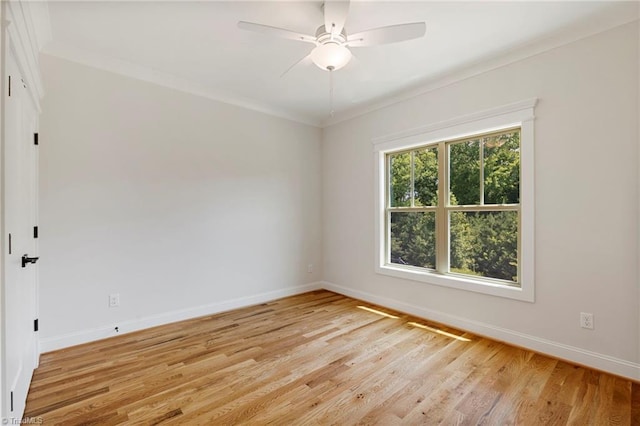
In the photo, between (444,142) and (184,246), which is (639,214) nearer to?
(444,142)

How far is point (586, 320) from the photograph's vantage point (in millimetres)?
2439

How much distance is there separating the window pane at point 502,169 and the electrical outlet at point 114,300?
3.86 metres

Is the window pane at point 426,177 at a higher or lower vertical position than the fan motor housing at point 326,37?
lower

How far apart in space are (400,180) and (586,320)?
228 centimetres

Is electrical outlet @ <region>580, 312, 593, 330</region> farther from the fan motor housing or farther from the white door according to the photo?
the white door

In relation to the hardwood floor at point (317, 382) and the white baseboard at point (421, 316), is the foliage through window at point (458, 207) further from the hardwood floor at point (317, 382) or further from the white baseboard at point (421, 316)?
the hardwood floor at point (317, 382)

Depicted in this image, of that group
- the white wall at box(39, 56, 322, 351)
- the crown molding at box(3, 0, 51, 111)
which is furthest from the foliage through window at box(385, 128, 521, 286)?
the crown molding at box(3, 0, 51, 111)

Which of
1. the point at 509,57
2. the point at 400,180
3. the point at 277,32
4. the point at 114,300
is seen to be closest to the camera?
the point at 277,32

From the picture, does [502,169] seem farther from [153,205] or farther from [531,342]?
[153,205]

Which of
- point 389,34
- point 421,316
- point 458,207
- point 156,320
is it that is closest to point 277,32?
point 389,34

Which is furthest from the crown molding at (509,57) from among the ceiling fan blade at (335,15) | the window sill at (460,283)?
the window sill at (460,283)

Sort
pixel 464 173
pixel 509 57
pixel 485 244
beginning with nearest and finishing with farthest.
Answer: pixel 509 57
pixel 485 244
pixel 464 173

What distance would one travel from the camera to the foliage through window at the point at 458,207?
2.98 meters

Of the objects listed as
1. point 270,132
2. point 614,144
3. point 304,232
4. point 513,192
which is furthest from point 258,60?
point 614,144
